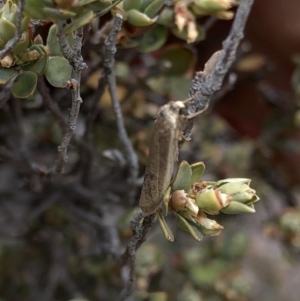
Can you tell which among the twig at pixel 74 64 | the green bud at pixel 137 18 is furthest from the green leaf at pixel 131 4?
the twig at pixel 74 64

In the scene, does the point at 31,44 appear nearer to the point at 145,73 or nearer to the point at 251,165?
the point at 145,73

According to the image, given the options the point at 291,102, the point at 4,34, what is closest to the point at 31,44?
the point at 4,34

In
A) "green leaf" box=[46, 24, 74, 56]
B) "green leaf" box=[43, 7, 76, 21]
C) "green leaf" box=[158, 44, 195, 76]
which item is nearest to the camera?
"green leaf" box=[43, 7, 76, 21]

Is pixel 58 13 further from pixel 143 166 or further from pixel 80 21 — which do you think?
pixel 143 166

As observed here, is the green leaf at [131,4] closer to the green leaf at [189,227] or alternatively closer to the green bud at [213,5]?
the green bud at [213,5]

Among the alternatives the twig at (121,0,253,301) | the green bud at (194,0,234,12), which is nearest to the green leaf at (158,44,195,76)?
the green bud at (194,0,234,12)

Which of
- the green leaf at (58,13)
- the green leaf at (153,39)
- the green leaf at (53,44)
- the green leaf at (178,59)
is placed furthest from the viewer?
the green leaf at (178,59)

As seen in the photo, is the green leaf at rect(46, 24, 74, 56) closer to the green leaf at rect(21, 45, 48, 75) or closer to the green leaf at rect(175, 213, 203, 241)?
the green leaf at rect(21, 45, 48, 75)
